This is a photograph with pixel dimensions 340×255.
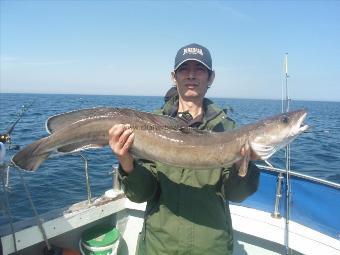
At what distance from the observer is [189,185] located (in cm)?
325

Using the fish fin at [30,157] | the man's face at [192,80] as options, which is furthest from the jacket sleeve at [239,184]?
the fish fin at [30,157]

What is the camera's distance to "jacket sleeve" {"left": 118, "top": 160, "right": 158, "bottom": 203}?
3305mm

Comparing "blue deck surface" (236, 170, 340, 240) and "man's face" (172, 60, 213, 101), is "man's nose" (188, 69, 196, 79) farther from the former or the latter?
"blue deck surface" (236, 170, 340, 240)

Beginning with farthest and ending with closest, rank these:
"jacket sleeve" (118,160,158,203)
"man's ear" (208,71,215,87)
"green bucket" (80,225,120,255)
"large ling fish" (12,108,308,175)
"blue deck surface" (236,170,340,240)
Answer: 1. "green bucket" (80,225,120,255)
2. "blue deck surface" (236,170,340,240)
3. "man's ear" (208,71,215,87)
4. "large ling fish" (12,108,308,175)
5. "jacket sleeve" (118,160,158,203)

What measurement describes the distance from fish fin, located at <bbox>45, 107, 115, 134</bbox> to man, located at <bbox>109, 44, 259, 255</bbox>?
0.24 m

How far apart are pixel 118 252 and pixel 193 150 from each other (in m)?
3.01

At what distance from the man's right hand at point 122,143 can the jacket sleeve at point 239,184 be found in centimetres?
91

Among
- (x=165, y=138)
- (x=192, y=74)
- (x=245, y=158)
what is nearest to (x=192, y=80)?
(x=192, y=74)

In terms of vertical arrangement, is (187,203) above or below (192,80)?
below

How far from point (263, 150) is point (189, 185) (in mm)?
798

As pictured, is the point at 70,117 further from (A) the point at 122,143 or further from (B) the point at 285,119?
(B) the point at 285,119

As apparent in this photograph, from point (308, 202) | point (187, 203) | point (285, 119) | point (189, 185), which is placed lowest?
point (308, 202)

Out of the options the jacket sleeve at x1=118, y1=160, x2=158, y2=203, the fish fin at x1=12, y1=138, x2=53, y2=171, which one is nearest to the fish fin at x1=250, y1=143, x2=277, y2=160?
the jacket sleeve at x1=118, y1=160, x2=158, y2=203

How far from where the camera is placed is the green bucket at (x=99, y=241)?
5.12m
